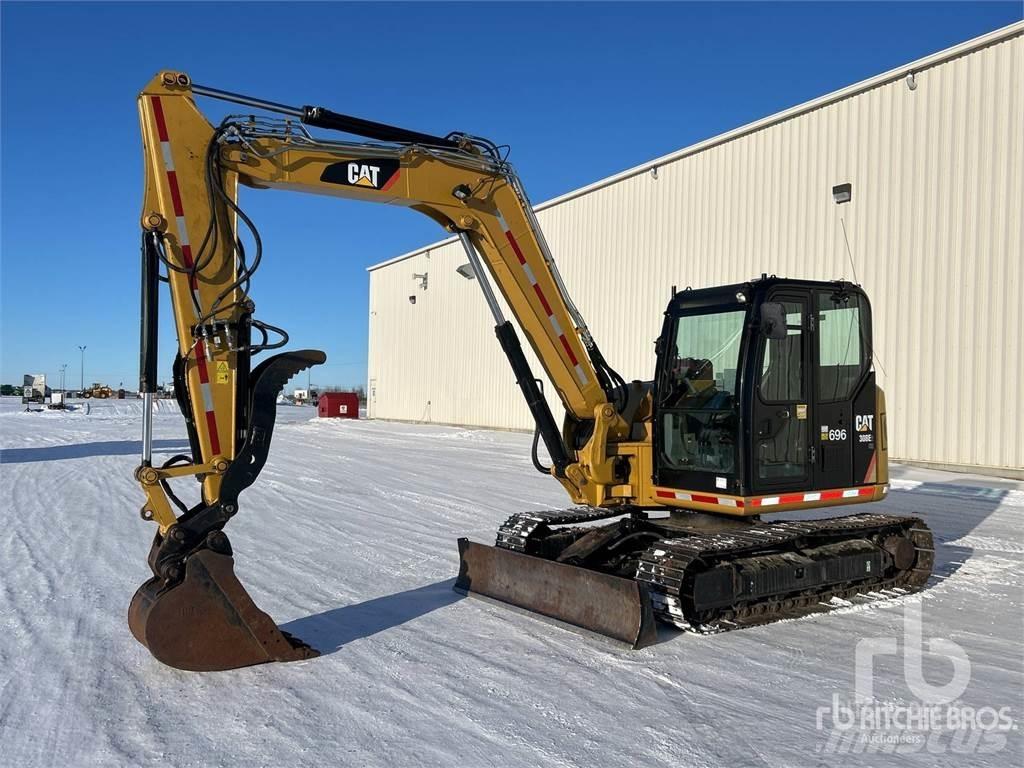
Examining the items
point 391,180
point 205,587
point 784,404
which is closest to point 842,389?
point 784,404

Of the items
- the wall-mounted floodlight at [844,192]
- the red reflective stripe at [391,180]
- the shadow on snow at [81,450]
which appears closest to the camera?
the red reflective stripe at [391,180]

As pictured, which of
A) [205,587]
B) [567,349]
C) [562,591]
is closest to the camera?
[205,587]

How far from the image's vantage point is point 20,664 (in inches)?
220

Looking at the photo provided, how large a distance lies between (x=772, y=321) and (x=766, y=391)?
0.57 meters

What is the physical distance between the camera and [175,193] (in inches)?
222

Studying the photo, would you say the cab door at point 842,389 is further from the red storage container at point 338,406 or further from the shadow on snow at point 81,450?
the red storage container at point 338,406

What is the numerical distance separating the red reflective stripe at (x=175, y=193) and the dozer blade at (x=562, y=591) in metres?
3.62

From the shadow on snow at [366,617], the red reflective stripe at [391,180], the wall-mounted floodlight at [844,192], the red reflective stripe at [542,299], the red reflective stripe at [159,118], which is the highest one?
the wall-mounted floodlight at [844,192]

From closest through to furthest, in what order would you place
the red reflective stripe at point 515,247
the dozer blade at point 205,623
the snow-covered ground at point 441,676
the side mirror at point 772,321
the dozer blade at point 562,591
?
the snow-covered ground at point 441,676
the dozer blade at point 205,623
the dozer blade at point 562,591
the side mirror at point 772,321
the red reflective stripe at point 515,247

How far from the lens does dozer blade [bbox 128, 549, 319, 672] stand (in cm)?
532

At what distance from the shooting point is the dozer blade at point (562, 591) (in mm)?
6079

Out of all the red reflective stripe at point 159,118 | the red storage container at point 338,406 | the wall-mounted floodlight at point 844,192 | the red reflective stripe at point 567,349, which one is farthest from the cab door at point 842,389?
the red storage container at point 338,406

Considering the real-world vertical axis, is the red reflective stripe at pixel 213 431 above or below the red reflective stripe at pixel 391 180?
below

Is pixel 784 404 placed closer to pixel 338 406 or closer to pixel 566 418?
pixel 566 418
